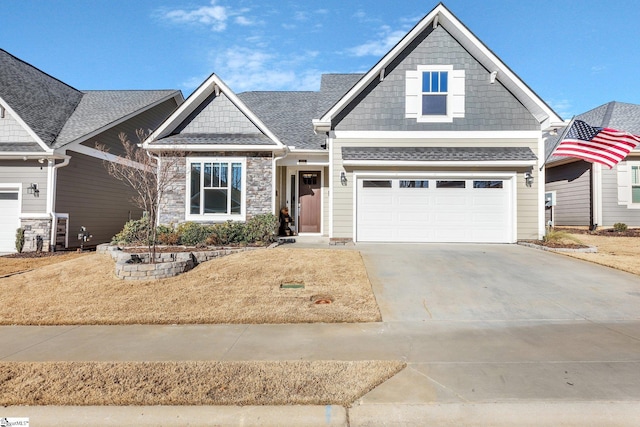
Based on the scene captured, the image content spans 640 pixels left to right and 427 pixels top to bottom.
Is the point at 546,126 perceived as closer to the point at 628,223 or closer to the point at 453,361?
the point at 628,223

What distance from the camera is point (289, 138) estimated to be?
49.6ft

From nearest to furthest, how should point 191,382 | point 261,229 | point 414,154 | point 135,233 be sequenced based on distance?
point 191,382 < point 261,229 < point 135,233 < point 414,154

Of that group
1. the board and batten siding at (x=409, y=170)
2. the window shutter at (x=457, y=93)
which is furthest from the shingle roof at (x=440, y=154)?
the window shutter at (x=457, y=93)

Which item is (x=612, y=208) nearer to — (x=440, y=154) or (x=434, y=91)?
(x=440, y=154)

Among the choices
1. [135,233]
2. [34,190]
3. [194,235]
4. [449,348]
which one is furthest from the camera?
[34,190]

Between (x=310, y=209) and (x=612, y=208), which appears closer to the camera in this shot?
(x=310, y=209)

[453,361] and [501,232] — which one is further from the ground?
[501,232]

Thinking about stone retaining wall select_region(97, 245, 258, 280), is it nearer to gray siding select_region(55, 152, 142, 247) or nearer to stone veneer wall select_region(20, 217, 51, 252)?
stone veneer wall select_region(20, 217, 51, 252)

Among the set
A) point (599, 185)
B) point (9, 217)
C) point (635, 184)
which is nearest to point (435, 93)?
point (599, 185)

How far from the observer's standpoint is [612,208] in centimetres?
1595

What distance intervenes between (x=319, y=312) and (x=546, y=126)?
36.5ft

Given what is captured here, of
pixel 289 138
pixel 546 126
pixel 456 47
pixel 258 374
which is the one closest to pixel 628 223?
pixel 546 126

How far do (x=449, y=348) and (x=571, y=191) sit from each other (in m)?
16.8

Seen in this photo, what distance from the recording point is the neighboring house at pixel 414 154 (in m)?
12.9
